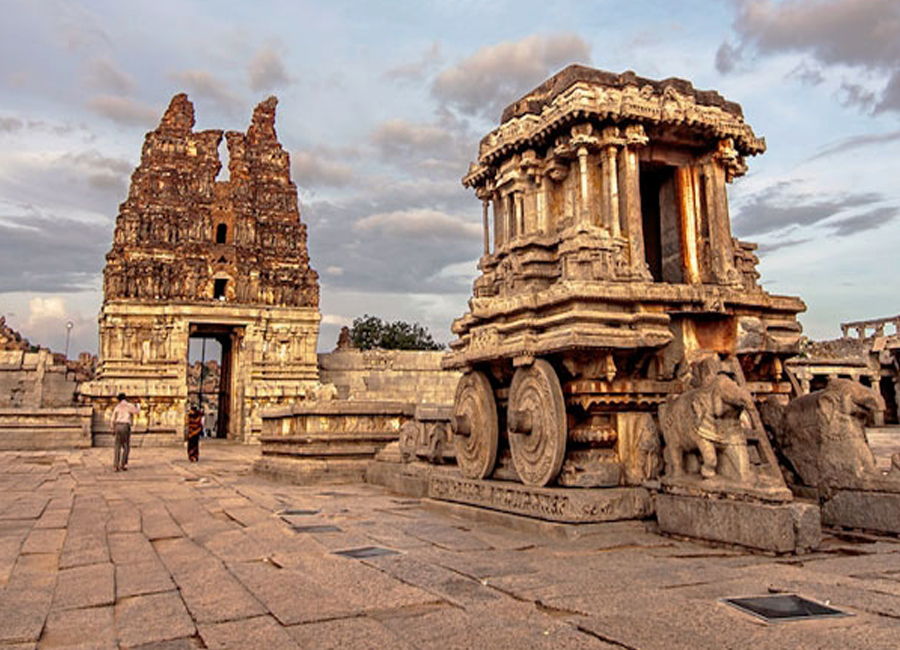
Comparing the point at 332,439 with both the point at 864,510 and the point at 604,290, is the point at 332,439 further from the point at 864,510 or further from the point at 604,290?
the point at 864,510

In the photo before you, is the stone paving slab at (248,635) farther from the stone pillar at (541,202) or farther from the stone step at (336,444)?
the stone step at (336,444)

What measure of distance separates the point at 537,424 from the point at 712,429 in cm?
158

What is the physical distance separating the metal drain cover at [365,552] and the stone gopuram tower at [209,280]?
24.1 meters

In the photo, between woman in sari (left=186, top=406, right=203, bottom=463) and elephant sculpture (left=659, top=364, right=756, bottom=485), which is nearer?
elephant sculpture (left=659, top=364, right=756, bottom=485)

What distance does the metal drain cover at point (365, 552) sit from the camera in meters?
5.18

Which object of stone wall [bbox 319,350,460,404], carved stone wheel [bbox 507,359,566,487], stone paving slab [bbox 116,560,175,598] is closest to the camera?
stone paving slab [bbox 116,560,175,598]

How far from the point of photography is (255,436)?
28688 millimetres

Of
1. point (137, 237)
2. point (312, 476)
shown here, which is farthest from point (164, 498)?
point (137, 237)

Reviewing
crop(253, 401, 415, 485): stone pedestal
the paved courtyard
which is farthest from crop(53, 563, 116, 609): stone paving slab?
crop(253, 401, 415, 485): stone pedestal

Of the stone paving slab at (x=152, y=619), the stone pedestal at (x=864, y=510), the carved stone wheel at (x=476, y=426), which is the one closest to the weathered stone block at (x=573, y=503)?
the carved stone wheel at (x=476, y=426)

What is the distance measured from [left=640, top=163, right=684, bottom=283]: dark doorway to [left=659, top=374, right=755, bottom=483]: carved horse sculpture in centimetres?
276

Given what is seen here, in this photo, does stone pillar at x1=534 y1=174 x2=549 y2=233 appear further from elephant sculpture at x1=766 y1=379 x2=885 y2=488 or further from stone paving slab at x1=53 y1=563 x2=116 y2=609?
stone paving slab at x1=53 y1=563 x2=116 y2=609

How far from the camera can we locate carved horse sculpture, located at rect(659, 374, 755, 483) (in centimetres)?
558

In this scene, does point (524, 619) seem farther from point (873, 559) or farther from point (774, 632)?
point (873, 559)
